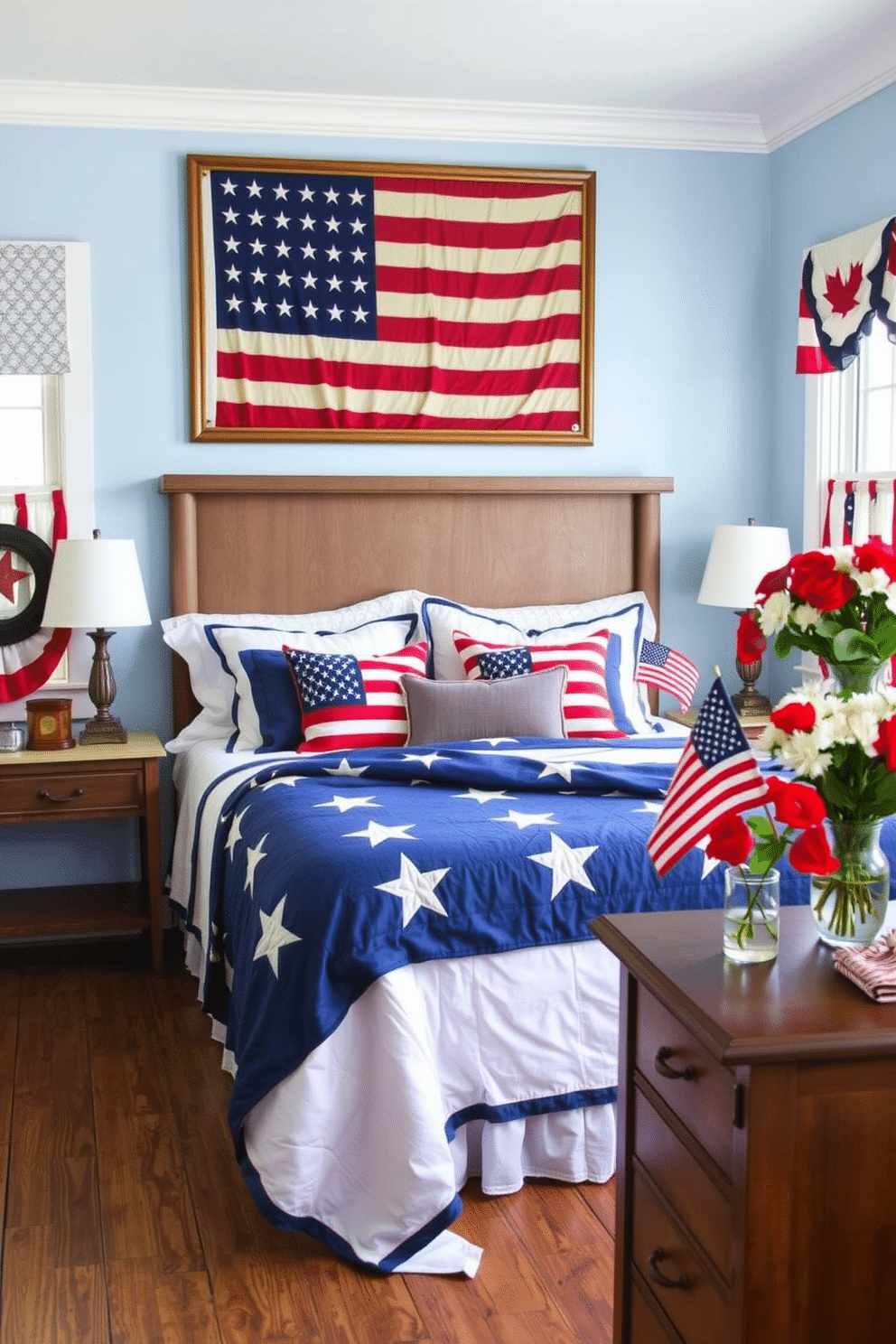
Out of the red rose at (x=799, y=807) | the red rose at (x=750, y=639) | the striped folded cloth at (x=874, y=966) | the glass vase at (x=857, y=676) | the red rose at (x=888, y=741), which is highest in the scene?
the red rose at (x=750, y=639)

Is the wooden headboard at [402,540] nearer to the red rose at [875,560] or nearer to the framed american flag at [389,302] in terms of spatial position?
the framed american flag at [389,302]

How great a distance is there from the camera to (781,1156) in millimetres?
1425

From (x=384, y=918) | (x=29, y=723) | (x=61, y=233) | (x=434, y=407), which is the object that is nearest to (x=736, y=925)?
(x=384, y=918)

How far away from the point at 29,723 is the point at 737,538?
2.31m

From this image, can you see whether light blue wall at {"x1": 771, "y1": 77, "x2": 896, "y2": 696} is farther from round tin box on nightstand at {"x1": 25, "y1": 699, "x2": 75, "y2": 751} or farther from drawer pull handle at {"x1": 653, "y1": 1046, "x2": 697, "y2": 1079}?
drawer pull handle at {"x1": 653, "y1": 1046, "x2": 697, "y2": 1079}

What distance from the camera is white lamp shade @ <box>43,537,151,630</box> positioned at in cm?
391

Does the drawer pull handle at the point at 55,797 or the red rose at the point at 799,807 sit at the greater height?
the red rose at the point at 799,807

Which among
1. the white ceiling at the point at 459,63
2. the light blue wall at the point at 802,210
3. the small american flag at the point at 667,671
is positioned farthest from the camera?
the small american flag at the point at 667,671

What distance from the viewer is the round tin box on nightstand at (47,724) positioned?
391 centimetres

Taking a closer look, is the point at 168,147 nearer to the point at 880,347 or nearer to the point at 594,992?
the point at 880,347

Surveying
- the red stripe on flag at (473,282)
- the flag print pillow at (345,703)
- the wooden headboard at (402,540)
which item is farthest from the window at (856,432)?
the flag print pillow at (345,703)

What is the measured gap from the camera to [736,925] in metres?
1.65

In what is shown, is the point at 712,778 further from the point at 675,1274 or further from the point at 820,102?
the point at 820,102

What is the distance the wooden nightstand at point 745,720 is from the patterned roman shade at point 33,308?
2.28 m
